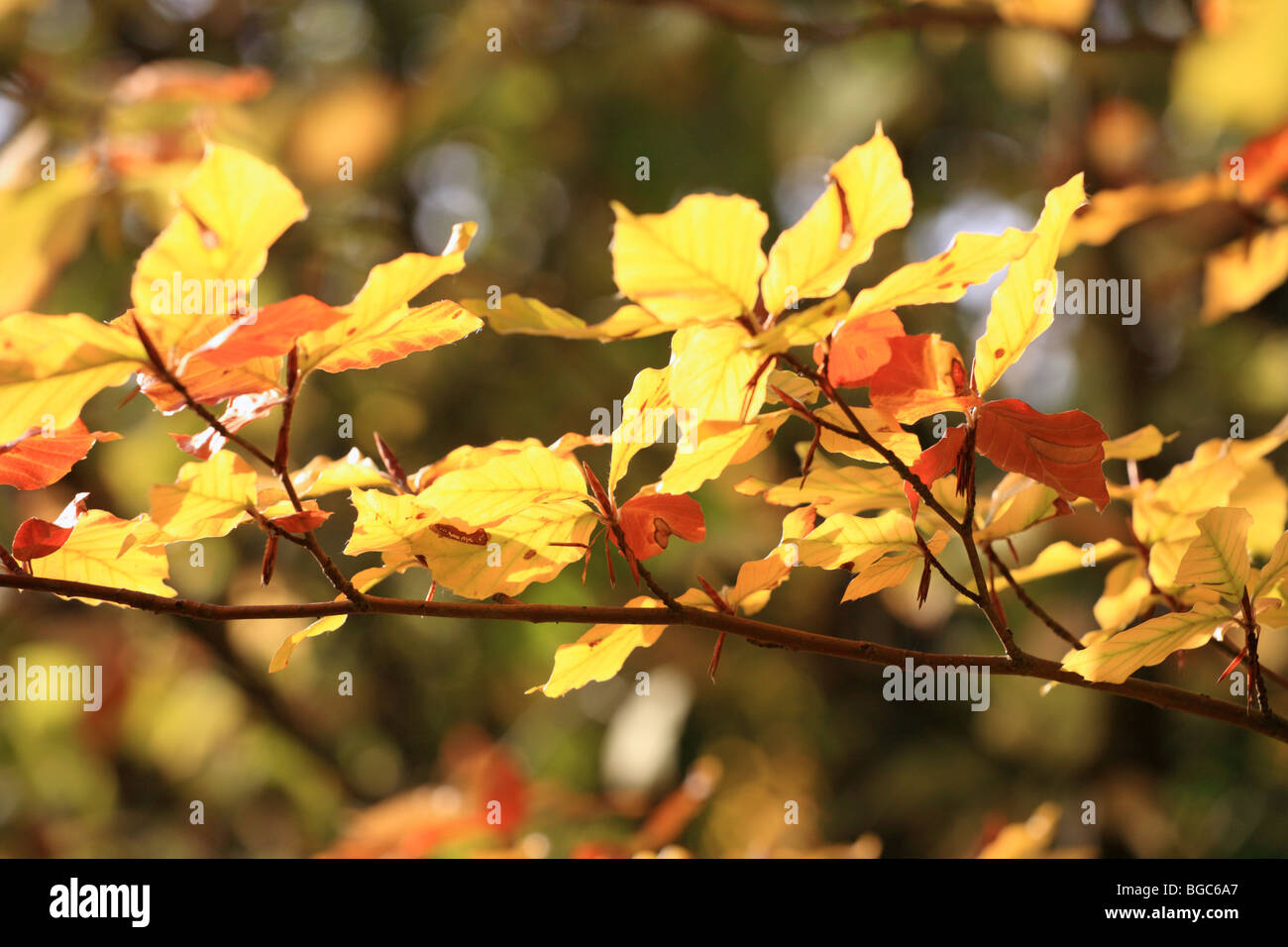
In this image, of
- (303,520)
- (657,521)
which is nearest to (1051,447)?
(657,521)

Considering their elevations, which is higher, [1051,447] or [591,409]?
[591,409]

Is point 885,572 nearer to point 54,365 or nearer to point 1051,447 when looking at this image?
point 1051,447

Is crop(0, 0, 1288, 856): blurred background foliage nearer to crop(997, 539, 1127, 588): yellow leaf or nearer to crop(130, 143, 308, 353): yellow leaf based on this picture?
crop(997, 539, 1127, 588): yellow leaf

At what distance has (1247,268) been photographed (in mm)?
734

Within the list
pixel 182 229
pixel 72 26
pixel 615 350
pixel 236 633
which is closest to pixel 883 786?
pixel 615 350

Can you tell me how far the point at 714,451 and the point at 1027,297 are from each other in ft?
0.39

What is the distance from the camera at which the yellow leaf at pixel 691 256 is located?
0.29 m

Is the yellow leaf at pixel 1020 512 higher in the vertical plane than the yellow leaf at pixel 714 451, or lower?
lower
